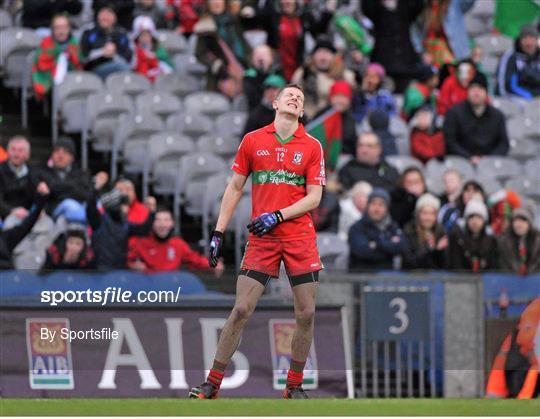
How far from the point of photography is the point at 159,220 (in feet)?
53.7

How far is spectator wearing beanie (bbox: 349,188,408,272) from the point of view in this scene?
16.7 meters

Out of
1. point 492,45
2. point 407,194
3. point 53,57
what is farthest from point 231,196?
point 492,45

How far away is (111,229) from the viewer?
16094mm

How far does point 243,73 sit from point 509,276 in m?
5.70

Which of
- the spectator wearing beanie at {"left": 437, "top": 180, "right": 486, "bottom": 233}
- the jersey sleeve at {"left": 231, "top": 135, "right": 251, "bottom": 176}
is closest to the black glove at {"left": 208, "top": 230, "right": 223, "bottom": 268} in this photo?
the jersey sleeve at {"left": 231, "top": 135, "right": 251, "bottom": 176}

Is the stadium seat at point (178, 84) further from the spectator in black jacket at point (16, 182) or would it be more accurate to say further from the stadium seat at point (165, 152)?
the spectator in black jacket at point (16, 182)

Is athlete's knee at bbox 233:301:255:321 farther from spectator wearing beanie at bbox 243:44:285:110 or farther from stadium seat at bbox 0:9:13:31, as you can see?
stadium seat at bbox 0:9:13:31

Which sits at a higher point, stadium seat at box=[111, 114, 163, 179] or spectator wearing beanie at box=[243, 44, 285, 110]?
spectator wearing beanie at box=[243, 44, 285, 110]

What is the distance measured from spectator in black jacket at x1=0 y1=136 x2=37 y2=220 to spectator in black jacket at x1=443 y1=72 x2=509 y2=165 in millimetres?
5811

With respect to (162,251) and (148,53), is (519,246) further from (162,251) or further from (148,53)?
(148,53)

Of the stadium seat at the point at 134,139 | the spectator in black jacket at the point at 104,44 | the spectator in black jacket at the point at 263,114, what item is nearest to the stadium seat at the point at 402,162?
the spectator in black jacket at the point at 263,114

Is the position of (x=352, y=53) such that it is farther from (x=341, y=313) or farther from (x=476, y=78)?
(x=341, y=313)

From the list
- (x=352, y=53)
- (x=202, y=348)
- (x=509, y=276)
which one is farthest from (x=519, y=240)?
(x=352, y=53)

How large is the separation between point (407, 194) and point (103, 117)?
3514 mm
